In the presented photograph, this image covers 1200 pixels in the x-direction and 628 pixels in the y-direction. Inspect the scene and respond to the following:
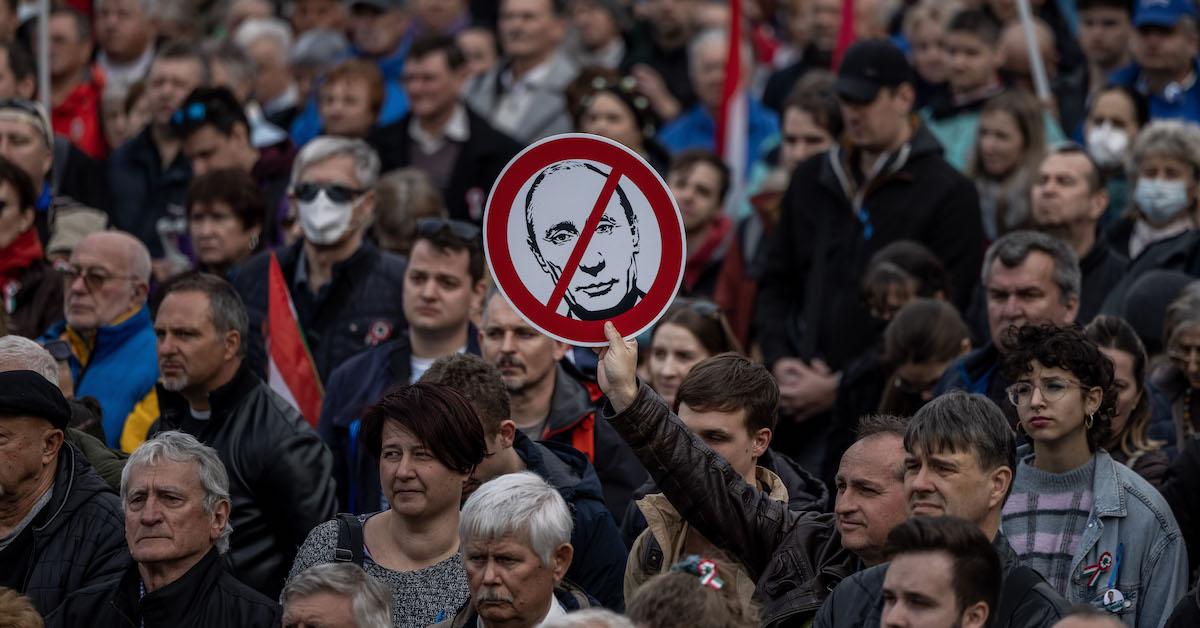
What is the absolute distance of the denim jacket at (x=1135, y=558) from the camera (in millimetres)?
6773

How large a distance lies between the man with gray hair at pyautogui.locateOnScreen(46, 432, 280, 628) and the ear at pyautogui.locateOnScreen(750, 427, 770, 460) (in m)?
1.73

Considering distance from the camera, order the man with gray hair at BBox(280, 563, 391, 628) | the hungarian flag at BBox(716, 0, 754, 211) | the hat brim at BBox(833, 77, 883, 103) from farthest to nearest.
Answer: the hungarian flag at BBox(716, 0, 754, 211) < the hat brim at BBox(833, 77, 883, 103) < the man with gray hair at BBox(280, 563, 391, 628)

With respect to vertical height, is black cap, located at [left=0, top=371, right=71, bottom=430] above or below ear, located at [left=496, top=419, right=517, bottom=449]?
above

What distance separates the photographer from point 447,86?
12461 mm

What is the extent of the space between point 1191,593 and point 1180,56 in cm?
640

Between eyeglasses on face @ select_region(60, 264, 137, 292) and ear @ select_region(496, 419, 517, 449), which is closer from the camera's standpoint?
ear @ select_region(496, 419, 517, 449)

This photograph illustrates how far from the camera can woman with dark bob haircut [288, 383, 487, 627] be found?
262 inches

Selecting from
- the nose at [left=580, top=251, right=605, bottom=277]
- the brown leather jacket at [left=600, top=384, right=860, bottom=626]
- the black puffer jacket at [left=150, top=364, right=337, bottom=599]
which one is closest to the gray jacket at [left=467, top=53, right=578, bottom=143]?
the black puffer jacket at [left=150, top=364, right=337, bottom=599]

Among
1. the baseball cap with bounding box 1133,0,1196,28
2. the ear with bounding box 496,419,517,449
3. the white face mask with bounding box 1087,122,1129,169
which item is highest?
the baseball cap with bounding box 1133,0,1196,28

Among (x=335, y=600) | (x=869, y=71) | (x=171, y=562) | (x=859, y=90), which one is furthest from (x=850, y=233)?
(x=335, y=600)

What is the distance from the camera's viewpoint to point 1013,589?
5.86 meters

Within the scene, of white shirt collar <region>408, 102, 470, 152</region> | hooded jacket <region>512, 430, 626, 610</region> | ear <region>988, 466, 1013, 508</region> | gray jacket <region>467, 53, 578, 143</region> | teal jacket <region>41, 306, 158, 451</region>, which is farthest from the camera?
gray jacket <region>467, 53, 578, 143</region>

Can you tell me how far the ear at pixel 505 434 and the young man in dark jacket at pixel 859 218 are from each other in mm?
2854

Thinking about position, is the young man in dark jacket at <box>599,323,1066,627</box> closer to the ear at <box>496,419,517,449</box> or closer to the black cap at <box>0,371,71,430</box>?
the ear at <box>496,419,517,449</box>
